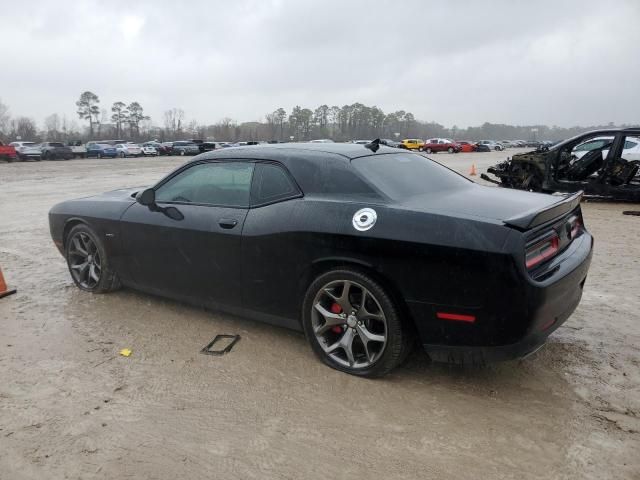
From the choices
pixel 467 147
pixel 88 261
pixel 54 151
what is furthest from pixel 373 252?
pixel 467 147

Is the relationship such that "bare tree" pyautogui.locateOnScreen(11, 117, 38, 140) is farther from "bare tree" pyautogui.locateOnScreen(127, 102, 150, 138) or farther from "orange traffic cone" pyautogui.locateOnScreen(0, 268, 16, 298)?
"orange traffic cone" pyautogui.locateOnScreen(0, 268, 16, 298)

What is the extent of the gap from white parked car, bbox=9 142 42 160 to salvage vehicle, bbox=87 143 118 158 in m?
6.67

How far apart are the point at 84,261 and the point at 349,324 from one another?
313 centimetres

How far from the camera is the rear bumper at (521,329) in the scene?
2730mm

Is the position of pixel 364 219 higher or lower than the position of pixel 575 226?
higher

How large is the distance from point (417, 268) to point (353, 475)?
1158mm

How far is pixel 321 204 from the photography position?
336 cm

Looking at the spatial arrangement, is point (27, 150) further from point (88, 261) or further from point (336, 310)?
point (336, 310)

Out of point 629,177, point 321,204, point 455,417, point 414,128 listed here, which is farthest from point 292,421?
point 414,128

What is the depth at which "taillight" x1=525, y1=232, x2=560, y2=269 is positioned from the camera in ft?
9.29

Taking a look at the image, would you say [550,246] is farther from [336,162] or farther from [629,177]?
[629,177]

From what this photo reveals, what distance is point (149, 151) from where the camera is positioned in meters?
48.6

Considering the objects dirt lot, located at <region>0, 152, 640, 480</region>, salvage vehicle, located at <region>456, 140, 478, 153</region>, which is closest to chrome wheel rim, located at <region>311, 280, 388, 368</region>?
dirt lot, located at <region>0, 152, 640, 480</region>

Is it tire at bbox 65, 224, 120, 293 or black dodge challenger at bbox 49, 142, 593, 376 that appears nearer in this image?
black dodge challenger at bbox 49, 142, 593, 376
